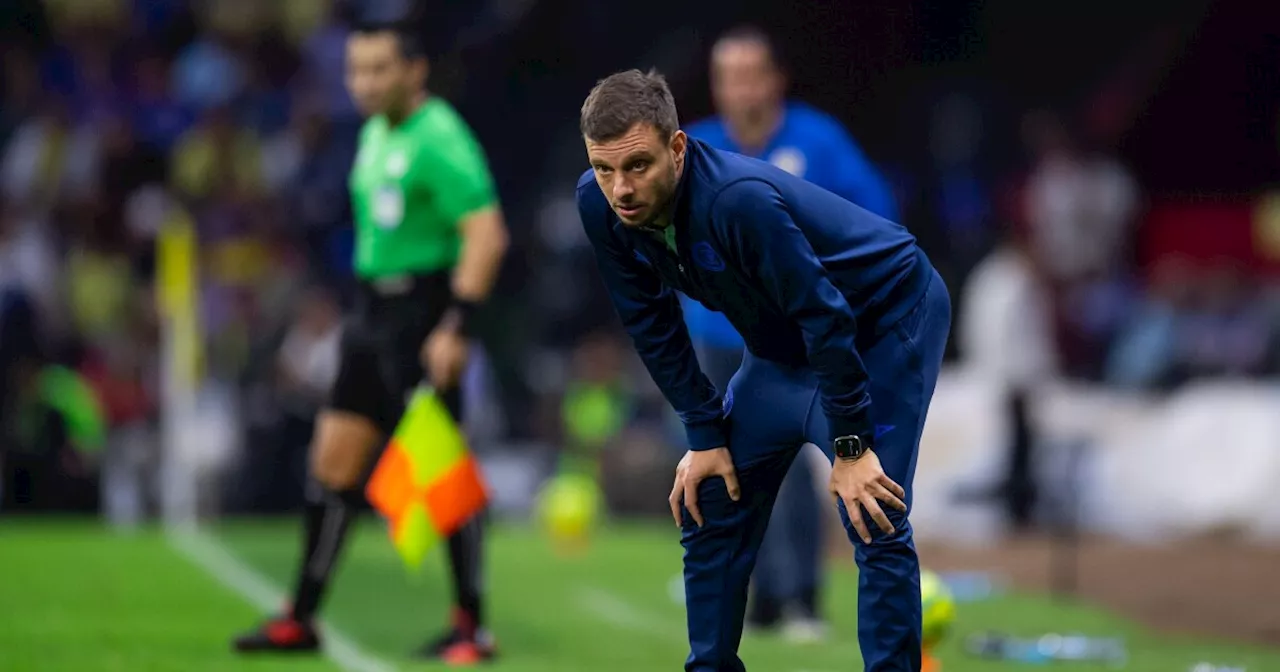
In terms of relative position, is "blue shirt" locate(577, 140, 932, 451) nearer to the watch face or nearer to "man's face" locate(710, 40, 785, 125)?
the watch face

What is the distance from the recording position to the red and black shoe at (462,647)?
817cm

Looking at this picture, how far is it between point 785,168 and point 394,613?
3156 mm

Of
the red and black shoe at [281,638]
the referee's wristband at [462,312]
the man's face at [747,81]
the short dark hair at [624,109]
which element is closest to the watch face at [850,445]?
the short dark hair at [624,109]

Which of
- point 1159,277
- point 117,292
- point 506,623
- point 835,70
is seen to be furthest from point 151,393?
point 1159,277

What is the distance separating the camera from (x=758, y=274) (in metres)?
5.63

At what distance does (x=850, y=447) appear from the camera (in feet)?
18.5

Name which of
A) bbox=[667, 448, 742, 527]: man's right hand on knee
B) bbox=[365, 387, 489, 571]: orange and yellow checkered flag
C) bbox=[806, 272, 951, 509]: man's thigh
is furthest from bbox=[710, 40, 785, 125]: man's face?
bbox=[667, 448, 742, 527]: man's right hand on knee

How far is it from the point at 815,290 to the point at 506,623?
4926 millimetres

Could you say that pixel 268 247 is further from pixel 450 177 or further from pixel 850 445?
pixel 850 445

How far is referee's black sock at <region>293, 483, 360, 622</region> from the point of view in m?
8.31

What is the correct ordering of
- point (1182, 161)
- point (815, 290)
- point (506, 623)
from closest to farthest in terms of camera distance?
point (815, 290)
point (506, 623)
point (1182, 161)

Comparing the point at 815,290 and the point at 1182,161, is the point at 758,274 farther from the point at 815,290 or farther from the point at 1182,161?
the point at 1182,161

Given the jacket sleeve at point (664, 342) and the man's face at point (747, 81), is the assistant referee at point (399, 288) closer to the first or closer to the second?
the man's face at point (747, 81)

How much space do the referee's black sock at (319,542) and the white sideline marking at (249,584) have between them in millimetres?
253
